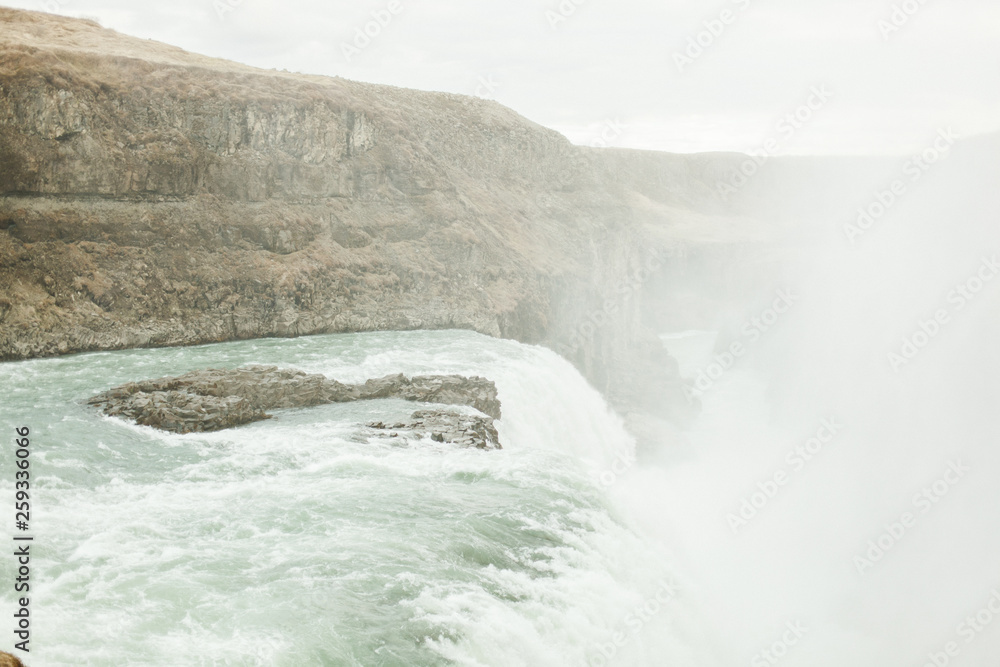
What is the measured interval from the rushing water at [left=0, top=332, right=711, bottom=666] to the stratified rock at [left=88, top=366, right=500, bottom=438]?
1.59ft

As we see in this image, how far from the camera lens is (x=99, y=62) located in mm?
24391

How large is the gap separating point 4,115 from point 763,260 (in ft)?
161

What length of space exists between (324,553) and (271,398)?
785cm

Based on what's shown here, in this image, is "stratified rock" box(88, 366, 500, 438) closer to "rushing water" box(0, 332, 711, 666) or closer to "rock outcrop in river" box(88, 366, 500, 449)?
"rock outcrop in river" box(88, 366, 500, 449)

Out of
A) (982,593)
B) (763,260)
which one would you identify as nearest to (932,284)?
(982,593)

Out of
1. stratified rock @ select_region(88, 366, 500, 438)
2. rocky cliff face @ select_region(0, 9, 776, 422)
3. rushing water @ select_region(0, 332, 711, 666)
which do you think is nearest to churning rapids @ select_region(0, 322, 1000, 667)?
rushing water @ select_region(0, 332, 711, 666)

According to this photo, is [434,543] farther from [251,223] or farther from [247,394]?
[251,223]

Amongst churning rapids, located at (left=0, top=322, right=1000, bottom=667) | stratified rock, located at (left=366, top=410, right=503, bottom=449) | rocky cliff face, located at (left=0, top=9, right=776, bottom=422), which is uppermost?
rocky cliff face, located at (left=0, top=9, right=776, bottom=422)

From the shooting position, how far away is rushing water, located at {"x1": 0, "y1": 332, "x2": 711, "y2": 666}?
774cm

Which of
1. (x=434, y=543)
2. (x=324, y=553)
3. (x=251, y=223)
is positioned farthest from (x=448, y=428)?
(x=251, y=223)

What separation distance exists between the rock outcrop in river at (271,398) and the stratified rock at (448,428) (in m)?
0.02

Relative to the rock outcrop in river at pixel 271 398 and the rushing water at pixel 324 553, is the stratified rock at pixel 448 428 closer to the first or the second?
the rock outcrop in river at pixel 271 398

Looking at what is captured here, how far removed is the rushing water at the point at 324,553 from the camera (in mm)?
7742

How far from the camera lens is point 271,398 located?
16.8 meters
